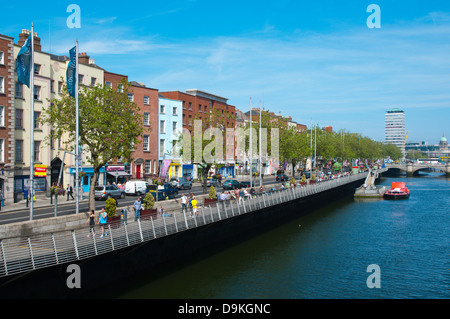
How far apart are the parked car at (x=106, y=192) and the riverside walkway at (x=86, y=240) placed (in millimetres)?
16268

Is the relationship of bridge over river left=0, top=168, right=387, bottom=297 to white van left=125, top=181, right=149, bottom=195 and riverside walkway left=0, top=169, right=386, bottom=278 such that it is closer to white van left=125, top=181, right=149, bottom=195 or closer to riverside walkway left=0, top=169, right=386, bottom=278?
riverside walkway left=0, top=169, right=386, bottom=278

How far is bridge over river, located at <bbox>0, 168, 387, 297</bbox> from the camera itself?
57.9ft

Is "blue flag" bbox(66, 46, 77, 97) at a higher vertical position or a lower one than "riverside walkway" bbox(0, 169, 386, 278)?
Result: higher

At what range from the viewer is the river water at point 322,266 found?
79.0 ft

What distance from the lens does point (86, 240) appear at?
20469mm

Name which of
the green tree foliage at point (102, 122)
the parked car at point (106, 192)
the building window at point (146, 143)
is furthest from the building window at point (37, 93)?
the building window at point (146, 143)

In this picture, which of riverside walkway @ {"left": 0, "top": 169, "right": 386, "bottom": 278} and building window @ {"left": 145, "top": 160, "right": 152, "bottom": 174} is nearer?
riverside walkway @ {"left": 0, "top": 169, "right": 386, "bottom": 278}

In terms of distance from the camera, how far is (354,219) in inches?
2028

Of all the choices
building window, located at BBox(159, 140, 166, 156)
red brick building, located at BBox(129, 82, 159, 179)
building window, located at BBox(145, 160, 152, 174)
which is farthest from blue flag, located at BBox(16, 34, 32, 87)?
building window, located at BBox(159, 140, 166, 156)

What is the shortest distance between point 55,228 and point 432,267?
23.9 meters

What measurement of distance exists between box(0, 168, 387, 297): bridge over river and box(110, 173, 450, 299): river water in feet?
4.33

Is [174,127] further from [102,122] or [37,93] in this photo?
[102,122]

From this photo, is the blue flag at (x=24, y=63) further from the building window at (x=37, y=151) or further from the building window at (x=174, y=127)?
the building window at (x=174, y=127)
